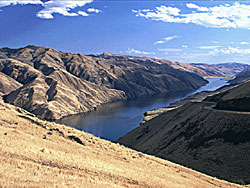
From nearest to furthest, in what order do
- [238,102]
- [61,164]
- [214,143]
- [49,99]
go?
[61,164] < [214,143] < [238,102] < [49,99]

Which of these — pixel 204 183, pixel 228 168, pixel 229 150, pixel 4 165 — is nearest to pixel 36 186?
pixel 4 165

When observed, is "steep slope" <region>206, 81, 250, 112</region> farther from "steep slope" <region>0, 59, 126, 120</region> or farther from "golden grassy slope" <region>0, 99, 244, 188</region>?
"steep slope" <region>0, 59, 126, 120</region>

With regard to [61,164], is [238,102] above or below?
below

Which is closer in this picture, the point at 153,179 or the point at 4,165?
the point at 4,165

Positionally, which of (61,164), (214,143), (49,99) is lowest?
(49,99)

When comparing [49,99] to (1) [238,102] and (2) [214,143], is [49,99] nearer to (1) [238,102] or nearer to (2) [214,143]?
(1) [238,102]

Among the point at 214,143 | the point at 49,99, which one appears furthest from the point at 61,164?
the point at 49,99

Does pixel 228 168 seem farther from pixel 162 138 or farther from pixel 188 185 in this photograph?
pixel 162 138

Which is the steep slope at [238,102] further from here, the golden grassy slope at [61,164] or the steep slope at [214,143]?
the golden grassy slope at [61,164]
